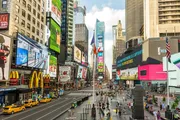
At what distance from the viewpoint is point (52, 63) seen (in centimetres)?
9156

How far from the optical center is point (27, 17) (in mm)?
65438

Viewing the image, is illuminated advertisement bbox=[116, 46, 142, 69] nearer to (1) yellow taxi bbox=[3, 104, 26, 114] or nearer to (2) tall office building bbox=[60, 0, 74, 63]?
(2) tall office building bbox=[60, 0, 74, 63]

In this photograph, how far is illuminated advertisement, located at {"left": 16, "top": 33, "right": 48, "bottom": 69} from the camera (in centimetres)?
5406

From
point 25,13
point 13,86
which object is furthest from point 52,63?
point 13,86

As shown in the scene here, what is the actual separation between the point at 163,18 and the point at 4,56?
103 metres

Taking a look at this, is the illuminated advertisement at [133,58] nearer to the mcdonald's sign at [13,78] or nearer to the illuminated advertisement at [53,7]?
the illuminated advertisement at [53,7]

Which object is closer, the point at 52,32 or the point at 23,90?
the point at 23,90

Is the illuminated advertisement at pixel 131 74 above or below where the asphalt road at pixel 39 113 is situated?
above

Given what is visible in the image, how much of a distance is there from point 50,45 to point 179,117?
63.8 meters

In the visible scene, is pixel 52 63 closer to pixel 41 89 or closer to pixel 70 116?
pixel 41 89

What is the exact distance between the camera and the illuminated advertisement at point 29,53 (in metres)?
54.1

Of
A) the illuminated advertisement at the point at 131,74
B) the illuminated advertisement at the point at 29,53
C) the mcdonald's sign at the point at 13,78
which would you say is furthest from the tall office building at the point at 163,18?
the mcdonald's sign at the point at 13,78

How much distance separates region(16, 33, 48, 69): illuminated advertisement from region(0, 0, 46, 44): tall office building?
11.5ft

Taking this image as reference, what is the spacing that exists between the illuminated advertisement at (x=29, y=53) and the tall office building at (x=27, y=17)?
11.5 feet
